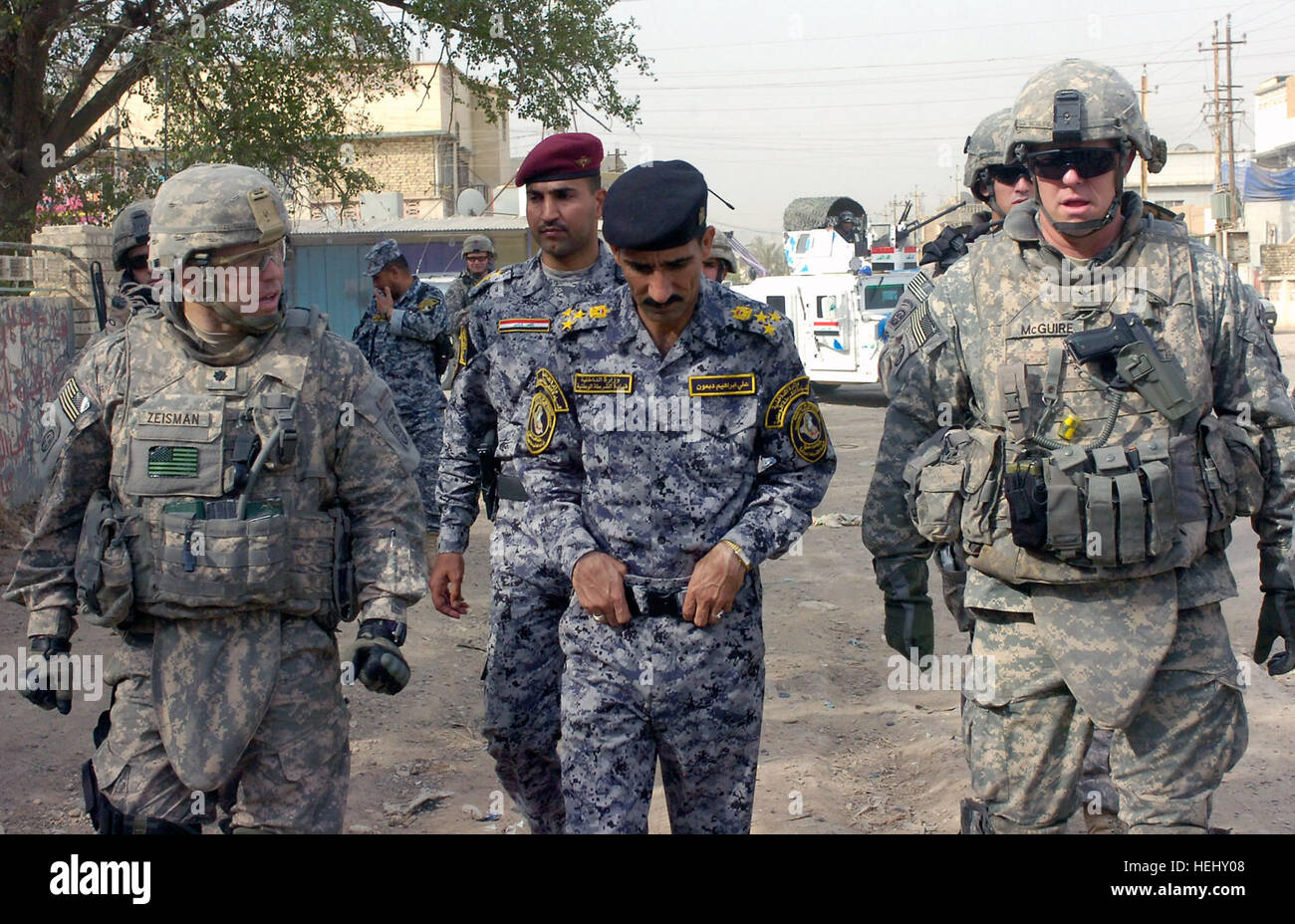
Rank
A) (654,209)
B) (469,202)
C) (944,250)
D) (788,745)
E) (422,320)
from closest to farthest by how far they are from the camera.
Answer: (654,209), (944,250), (788,745), (422,320), (469,202)

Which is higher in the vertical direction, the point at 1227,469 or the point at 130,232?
the point at 130,232

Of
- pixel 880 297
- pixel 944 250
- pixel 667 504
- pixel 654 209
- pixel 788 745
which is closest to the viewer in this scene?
pixel 654 209

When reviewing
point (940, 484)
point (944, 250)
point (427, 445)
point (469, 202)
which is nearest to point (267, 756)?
point (940, 484)

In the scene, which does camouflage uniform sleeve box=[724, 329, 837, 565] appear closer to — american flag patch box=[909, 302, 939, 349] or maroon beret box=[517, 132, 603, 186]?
american flag patch box=[909, 302, 939, 349]

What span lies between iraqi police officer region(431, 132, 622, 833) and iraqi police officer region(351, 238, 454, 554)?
406 cm

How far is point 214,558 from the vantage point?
9.62 ft

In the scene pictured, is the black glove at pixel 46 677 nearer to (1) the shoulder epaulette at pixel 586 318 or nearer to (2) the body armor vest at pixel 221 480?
(2) the body armor vest at pixel 221 480

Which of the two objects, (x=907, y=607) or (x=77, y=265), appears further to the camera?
(x=77, y=265)

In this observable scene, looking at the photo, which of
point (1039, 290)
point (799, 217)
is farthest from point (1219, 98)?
point (1039, 290)

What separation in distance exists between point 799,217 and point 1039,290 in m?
21.2

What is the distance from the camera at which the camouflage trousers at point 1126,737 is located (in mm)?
2973

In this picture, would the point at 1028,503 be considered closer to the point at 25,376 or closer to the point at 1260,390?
the point at 1260,390

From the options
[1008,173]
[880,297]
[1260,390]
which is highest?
[880,297]

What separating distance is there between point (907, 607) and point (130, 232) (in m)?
3.07
